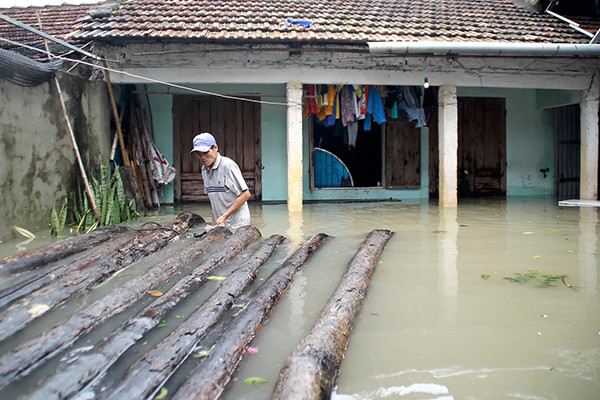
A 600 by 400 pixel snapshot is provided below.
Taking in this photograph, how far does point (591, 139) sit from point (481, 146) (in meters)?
2.58

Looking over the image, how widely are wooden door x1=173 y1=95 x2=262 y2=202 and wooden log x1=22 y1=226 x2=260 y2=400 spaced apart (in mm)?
6896

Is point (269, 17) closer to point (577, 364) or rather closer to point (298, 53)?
point (298, 53)

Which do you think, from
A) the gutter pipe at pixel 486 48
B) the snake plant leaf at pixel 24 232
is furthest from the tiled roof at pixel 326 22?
the snake plant leaf at pixel 24 232

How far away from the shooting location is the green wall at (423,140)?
34.3 feet

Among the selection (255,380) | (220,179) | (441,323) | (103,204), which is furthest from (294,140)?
(255,380)

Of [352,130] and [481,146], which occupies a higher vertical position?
[352,130]

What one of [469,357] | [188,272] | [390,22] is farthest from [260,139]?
[469,357]

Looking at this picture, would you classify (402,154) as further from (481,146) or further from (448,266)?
(448,266)

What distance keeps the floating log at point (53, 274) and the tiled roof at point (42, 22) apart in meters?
5.91

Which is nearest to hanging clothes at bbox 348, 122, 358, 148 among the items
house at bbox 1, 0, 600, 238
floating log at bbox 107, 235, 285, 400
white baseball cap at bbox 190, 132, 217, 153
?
house at bbox 1, 0, 600, 238

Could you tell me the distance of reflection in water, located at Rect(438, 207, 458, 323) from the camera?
3230 millimetres

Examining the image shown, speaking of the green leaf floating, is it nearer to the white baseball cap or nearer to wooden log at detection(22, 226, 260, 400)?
wooden log at detection(22, 226, 260, 400)

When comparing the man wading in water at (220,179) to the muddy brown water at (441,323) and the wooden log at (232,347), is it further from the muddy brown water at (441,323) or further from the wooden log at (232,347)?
the wooden log at (232,347)

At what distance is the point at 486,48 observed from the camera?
26.6 ft
